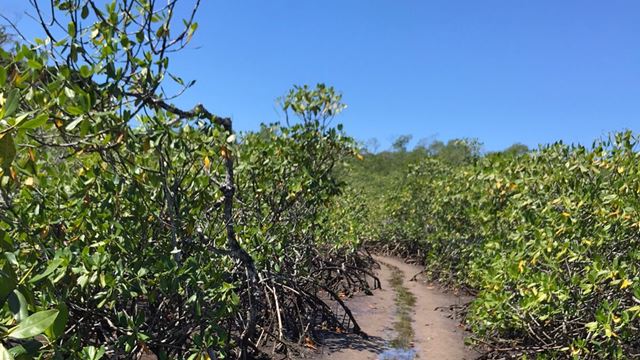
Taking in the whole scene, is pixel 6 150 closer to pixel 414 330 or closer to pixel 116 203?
pixel 116 203

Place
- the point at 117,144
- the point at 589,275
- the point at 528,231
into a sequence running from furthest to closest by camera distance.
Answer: the point at 528,231, the point at 589,275, the point at 117,144

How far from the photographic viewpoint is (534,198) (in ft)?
20.4

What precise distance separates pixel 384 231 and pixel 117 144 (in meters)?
15.4

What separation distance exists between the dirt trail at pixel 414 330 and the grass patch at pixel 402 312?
0.09 meters

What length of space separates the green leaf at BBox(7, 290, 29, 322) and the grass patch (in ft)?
21.0

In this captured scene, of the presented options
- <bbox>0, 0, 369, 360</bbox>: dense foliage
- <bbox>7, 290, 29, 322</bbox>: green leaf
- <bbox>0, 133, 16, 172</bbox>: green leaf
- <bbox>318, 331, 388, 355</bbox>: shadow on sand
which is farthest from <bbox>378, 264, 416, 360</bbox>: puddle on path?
<bbox>0, 133, 16, 172</bbox>: green leaf

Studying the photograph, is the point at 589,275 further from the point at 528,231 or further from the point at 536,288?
the point at 528,231

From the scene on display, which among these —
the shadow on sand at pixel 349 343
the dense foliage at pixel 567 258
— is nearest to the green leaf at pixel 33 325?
the dense foliage at pixel 567 258

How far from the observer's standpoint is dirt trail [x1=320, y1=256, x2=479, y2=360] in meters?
6.65

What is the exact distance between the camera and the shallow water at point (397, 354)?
6.54 meters

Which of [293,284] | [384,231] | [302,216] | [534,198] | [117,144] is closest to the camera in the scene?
[117,144]

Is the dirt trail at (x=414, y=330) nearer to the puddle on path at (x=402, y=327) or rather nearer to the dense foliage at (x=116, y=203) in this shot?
the puddle on path at (x=402, y=327)

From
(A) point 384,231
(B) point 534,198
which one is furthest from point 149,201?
(A) point 384,231

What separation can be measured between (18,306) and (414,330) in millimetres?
7431
